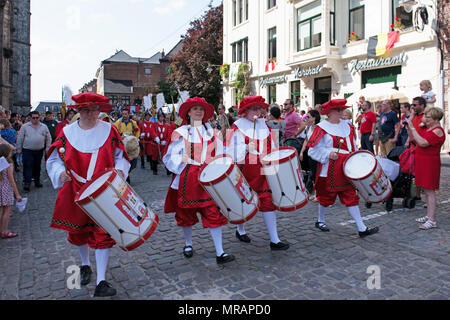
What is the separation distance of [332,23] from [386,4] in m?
3.06

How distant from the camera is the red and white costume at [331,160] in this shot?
4.94m

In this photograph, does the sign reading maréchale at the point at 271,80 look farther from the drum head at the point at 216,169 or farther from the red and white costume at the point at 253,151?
the drum head at the point at 216,169

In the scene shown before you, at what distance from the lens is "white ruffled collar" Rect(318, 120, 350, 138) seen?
5.06 metres

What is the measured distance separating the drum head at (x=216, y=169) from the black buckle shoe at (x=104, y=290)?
1290 mm

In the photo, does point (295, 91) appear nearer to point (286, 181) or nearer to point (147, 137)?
point (147, 137)

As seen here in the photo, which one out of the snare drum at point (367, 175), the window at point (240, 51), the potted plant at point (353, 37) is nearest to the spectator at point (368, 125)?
the snare drum at point (367, 175)

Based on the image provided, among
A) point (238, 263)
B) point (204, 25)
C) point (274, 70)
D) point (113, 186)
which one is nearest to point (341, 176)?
point (238, 263)

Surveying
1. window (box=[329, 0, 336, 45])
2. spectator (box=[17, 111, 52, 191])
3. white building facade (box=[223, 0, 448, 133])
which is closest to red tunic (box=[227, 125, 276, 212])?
spectator (box=[17, 111, 52, 191])

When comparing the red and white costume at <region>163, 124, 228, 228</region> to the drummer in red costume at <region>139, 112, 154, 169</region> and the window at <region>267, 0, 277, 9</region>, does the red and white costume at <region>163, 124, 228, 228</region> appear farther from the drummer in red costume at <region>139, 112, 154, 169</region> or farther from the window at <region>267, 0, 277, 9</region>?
the window at <region>267, 0, 277, 9</region>

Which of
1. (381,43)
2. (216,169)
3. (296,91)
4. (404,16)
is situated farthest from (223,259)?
(296,91)

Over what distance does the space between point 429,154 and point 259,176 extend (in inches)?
102

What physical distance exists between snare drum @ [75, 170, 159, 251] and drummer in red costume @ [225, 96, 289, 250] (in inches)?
61.8

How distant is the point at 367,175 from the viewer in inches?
181

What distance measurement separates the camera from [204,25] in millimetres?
33156
